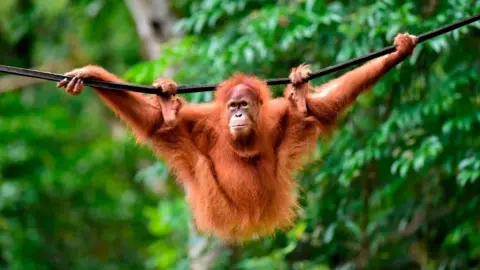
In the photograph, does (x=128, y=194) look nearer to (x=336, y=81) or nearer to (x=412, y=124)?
(x=412, y=124)

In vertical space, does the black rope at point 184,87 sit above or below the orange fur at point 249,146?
above

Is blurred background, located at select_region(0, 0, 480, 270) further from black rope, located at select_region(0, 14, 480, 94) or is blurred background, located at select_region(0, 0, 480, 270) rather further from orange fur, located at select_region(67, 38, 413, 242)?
black rope, located at select_region(0, 14, 480, 94)

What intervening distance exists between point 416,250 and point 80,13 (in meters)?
4.93

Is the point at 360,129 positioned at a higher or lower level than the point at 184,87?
lower

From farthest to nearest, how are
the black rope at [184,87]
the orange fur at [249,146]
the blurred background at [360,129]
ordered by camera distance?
the blurred background at [360,129], the orange fur at [249,146], the black rope at [184,87]

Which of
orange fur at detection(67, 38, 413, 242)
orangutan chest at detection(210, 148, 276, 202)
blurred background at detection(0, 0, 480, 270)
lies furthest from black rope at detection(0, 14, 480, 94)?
blurred background at detection(0, 0, 480, 270)

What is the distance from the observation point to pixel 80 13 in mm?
10391

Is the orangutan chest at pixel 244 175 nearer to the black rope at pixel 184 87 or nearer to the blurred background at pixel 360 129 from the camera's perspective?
the blurred background at pixel 360 129

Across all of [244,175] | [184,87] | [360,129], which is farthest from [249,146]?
[360,129]

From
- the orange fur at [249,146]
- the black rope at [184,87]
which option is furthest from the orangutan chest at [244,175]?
the black rope at [184,87]

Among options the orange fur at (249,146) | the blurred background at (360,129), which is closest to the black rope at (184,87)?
the orange fur at (249,146)

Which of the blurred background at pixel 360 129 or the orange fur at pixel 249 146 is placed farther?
the blurred background at pixel 360 129

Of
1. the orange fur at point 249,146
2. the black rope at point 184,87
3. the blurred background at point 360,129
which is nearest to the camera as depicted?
the black rope at point 184,87

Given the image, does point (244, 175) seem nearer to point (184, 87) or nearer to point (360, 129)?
point (184, 87)
